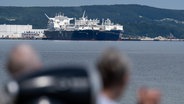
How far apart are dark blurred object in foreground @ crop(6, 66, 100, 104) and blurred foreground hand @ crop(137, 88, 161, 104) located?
35cm

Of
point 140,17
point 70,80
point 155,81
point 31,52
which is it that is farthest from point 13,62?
point 140,17

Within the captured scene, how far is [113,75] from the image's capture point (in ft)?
5.75

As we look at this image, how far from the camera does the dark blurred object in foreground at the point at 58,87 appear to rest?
1.62m

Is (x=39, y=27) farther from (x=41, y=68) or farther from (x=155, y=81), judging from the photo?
(x=41, y=68)

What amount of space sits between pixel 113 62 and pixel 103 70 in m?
0.04

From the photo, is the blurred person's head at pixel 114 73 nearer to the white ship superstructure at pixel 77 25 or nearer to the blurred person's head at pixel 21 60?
the blurred person's head at pixel 21 60

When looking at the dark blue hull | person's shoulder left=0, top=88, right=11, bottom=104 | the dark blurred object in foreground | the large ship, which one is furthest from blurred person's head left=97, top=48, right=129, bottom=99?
the dark blue hull

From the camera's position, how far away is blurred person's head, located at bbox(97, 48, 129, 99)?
1.75 meters

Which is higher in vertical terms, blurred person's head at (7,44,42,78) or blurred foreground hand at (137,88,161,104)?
blurred person's head at (7,44,42,78)

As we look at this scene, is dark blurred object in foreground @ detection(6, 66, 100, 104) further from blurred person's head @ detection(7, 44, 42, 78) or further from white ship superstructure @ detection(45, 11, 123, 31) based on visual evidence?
white ship superstructure @ detection(45, 11, 123, 31)

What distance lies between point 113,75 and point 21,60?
0.73ft

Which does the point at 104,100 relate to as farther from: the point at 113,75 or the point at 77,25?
the point at 77,25

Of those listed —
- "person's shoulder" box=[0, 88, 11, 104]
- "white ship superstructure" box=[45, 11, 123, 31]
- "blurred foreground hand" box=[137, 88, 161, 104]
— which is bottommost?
"white ship superstructure" box=[45, 11, 123, 31]

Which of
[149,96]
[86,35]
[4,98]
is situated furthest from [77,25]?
A: [4,98]
